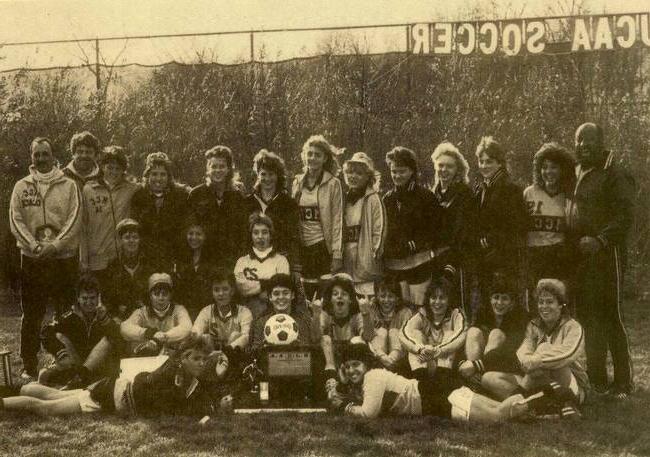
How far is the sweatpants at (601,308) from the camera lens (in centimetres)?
360

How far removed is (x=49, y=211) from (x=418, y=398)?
242 centimetres

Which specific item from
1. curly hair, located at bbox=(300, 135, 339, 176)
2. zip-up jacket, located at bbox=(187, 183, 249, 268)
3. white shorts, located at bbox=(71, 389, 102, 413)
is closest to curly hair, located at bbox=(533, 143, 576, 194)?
curly hair, located at bbox=(300, 135, 339, 176)

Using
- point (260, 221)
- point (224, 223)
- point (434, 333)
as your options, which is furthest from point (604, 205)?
point (224, 223)

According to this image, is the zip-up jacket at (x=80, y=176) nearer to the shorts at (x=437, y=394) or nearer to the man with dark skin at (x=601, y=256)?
the shorts at (x=437, y=394)

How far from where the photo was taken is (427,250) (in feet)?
12.8

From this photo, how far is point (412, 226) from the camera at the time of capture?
3.92 meters

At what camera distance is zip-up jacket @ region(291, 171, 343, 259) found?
157 inches

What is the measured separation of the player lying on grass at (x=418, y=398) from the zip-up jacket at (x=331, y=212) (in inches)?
30.6

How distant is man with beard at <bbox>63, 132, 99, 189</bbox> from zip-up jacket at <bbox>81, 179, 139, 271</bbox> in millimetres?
55

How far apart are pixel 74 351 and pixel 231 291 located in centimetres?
92

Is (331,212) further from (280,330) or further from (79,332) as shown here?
(79,332)

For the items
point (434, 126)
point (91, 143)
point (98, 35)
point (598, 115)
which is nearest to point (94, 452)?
point (91, 143)

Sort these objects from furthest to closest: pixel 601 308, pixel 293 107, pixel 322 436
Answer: pixel 293 107 < pixel 601 308 < pixel 322 436

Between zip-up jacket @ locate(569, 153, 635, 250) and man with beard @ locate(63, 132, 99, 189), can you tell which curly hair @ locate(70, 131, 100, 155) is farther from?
zip-up jacket @ locate(569, 153, 635, 250)
